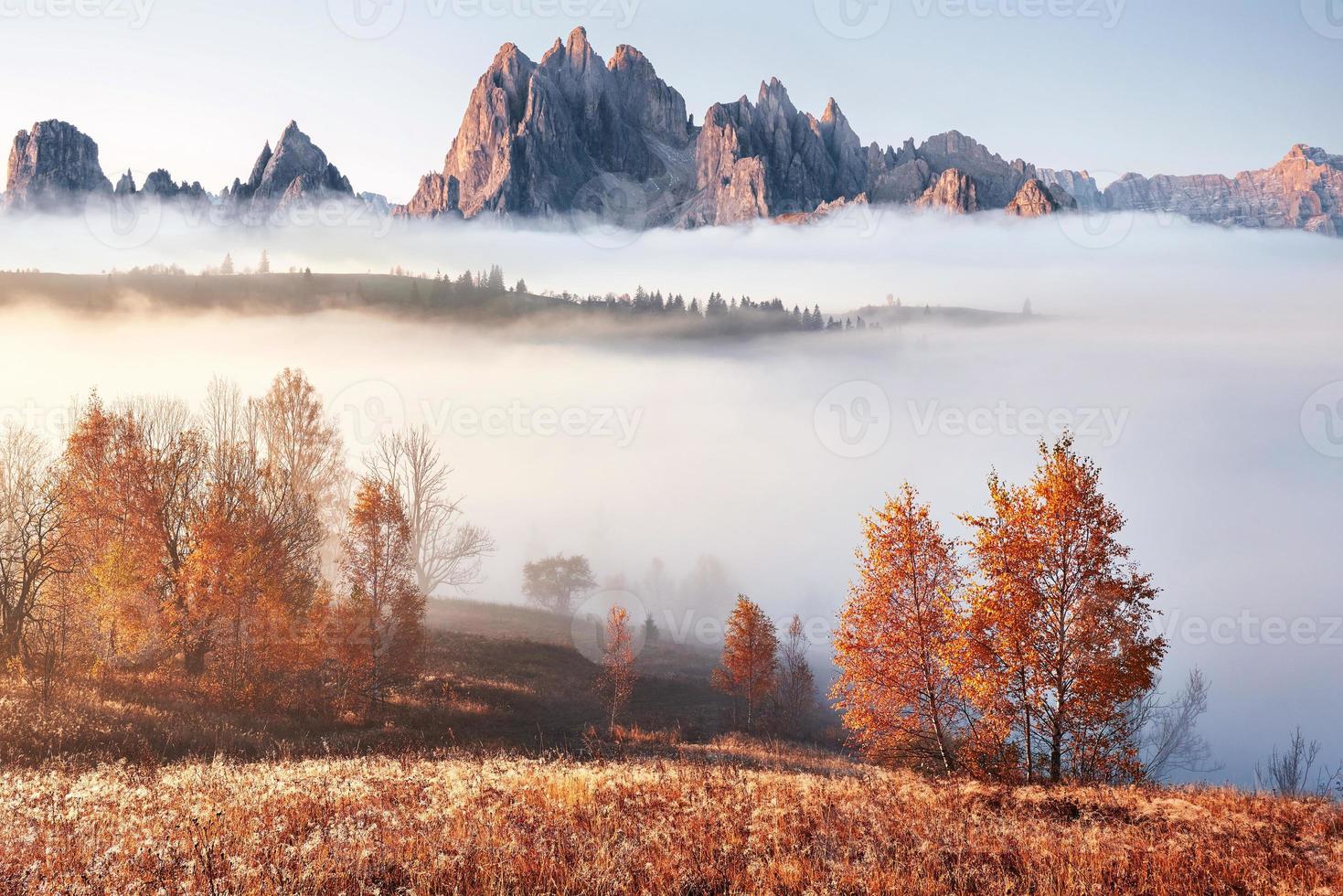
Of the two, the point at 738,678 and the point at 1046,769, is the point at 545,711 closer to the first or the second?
the point at 738,678

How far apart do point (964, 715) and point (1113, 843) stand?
16.7 meters

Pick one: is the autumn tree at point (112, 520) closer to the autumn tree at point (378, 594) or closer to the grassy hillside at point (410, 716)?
the grassy hillside at point (410, 716)

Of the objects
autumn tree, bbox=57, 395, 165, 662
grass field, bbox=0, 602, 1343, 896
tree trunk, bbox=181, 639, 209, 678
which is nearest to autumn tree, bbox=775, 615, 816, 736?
grass field, bbox=0, 602, 1343, 896

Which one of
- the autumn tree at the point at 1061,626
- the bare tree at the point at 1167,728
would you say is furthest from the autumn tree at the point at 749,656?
the autumn tree at the point at 1061,626

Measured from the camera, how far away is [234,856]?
8.59 meters

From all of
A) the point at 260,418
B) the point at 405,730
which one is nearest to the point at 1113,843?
the point at 405,730

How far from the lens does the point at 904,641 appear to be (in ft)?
90.8

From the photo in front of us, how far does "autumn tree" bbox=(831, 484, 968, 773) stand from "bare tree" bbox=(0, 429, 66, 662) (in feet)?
105

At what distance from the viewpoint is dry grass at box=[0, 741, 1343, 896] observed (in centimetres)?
863

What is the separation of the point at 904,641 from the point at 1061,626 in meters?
5.44

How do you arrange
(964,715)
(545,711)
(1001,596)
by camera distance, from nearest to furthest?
(1001,596) → (964,715) → (545,711)

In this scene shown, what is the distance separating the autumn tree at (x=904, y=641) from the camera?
2734 centimetres

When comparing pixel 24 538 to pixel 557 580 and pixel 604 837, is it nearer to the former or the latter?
pixel 604 837

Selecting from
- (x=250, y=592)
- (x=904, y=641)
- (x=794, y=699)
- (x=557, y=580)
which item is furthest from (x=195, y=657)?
(x=557, y=580)
